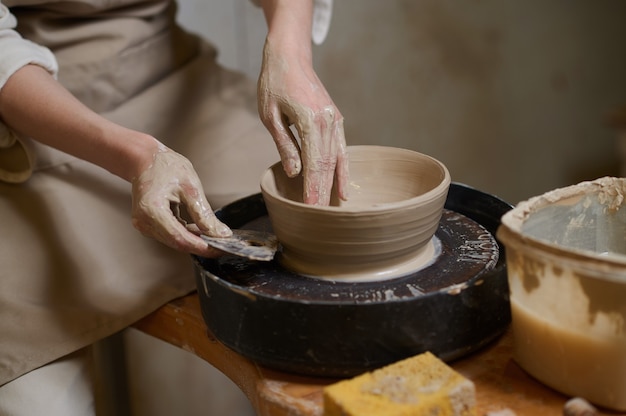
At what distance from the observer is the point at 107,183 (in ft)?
4.58

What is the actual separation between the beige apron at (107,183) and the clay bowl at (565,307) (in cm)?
63

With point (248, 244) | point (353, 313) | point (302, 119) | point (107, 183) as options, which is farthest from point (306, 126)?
point (107, 183)

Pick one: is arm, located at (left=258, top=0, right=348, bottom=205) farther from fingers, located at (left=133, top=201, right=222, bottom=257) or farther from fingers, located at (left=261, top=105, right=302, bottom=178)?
fingers, located at (left=133, top=201, right=222, bottom=257)

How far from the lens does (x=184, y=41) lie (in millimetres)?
1692

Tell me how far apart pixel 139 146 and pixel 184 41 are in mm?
610

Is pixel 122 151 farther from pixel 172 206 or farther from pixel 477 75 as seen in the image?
pixel 477 75

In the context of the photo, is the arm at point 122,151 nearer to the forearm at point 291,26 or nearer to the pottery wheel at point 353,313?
the pottery wheel at point 353,313

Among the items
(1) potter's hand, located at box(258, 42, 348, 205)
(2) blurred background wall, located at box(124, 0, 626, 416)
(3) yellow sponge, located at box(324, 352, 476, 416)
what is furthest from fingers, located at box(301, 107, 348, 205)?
(2) blurred background wall, located at box(124, 0, 626, 416)

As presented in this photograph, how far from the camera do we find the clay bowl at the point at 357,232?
1.00m

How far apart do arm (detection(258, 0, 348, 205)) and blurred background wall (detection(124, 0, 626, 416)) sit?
112 centimetres

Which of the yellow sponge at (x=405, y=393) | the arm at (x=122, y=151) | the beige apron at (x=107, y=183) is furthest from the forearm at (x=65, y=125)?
the yellow sponge at (x=405, y=393)

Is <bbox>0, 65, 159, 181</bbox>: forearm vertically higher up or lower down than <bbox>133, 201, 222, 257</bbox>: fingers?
higher up

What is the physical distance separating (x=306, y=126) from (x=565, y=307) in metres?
0.49

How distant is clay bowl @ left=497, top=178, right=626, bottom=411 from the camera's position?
83cm
